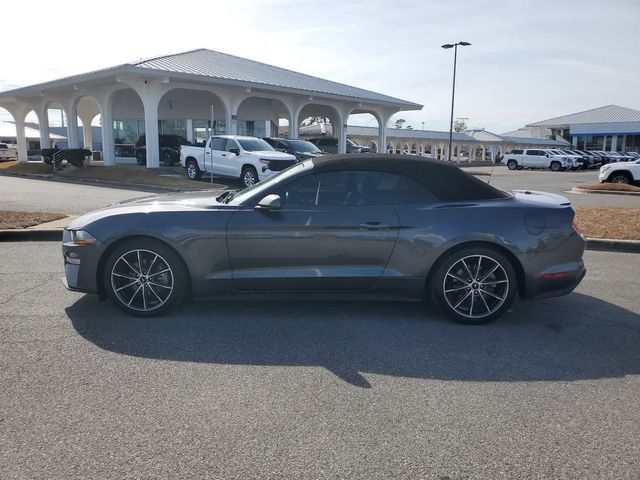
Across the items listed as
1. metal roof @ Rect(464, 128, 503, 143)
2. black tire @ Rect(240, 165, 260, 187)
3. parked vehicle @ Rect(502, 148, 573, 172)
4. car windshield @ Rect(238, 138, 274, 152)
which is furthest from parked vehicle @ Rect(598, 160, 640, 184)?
metal roof @ Rect(464, 128, 503, 143)

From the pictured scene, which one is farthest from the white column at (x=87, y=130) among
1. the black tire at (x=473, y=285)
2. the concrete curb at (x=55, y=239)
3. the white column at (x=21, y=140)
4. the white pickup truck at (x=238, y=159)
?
the black tire at (x=473, y=285)

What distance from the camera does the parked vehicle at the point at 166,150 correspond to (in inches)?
1078

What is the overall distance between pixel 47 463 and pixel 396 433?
1866 mm

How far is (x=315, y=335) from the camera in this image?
184 inches

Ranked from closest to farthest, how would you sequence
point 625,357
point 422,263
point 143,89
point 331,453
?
point 331,453 → point 625,357 → point 422,263 → point 143,89

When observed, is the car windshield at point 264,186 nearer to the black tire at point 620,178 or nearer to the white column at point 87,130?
the black tire at point 620,178

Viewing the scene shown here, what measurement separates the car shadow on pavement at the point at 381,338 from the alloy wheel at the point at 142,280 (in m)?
0.17

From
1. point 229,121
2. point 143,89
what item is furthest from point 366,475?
point 229,121

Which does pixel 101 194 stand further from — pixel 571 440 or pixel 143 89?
pixel 571 440

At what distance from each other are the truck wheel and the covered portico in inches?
156

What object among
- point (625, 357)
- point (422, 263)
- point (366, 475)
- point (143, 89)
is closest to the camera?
point (366, 475)

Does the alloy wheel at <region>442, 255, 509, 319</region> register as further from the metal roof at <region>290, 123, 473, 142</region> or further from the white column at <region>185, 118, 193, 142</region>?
the metal roof at <region>290, 123, 473, 142</region>

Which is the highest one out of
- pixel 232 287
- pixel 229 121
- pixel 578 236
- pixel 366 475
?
pixel 229 121

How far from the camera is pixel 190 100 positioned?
31.3 m
